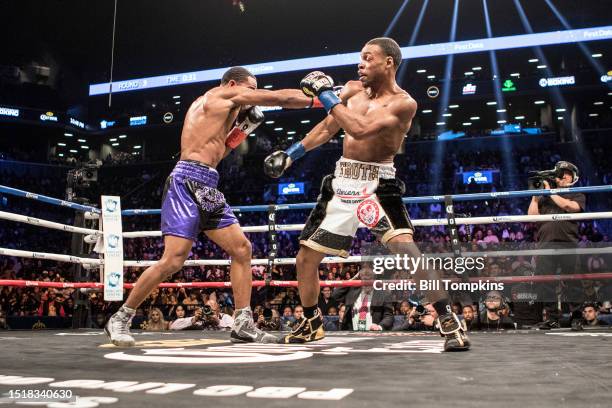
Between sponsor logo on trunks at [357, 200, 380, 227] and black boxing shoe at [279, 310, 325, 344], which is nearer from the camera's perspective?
sponsor logo on trunks at [357, 200, 380, 227]

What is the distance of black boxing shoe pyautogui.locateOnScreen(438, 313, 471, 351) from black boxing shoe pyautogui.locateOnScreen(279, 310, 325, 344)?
0.63 metres

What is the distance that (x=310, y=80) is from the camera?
97.2 inches

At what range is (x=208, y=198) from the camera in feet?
9.27

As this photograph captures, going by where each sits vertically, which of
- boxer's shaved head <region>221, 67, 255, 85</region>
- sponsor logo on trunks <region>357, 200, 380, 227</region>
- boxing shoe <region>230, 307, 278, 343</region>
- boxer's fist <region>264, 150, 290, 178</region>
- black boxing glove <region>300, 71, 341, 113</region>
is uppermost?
boxer's shaved head <region>221, 67, 255, 85</region>

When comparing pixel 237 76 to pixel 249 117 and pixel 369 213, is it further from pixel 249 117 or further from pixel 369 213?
pixel 369 213

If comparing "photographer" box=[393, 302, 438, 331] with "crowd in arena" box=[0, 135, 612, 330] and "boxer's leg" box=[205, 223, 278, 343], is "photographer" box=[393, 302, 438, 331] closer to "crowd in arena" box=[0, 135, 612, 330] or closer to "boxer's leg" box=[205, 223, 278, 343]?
"crowd in arena" box=[0, 135, 612, 330]

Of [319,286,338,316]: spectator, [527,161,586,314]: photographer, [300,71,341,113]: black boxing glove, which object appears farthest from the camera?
[319,286,338,316]: spectator

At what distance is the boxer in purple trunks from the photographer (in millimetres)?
2623

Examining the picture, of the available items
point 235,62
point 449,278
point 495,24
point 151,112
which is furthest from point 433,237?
point 151,112

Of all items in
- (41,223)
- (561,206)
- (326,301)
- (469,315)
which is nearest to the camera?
(41,223)

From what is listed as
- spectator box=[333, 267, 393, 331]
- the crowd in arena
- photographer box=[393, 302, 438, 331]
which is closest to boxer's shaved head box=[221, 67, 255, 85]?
the crowd in arena

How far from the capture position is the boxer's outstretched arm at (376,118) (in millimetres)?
2348

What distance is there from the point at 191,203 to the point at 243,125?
0.58 metres

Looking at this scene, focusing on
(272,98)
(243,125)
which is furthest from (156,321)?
(272,98)
